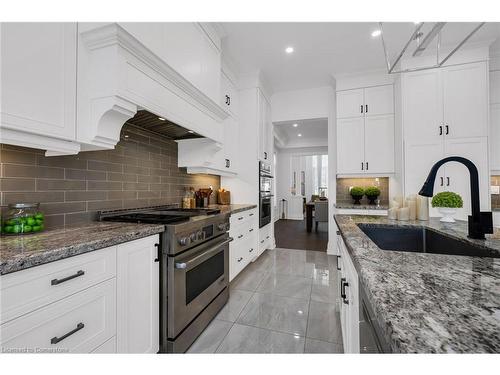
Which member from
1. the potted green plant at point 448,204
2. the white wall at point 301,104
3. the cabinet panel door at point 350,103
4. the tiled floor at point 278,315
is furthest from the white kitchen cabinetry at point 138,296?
the white wall at point 301,104

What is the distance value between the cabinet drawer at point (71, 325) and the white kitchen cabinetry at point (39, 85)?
75 cm

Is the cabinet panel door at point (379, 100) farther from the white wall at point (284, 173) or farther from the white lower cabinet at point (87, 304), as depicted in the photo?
the white wall at point (284, 173)

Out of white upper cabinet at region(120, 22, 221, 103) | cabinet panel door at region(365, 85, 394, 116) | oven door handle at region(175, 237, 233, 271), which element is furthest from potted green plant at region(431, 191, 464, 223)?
cabinet panel door at region(365, 85, 394, 116)

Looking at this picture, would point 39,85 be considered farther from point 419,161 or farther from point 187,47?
point 419,161

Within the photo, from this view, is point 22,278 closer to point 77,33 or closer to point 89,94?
point 89,94

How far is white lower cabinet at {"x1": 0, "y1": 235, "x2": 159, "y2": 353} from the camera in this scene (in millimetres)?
775

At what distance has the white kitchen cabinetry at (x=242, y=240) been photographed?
258cm

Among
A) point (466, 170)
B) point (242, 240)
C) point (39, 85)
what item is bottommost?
point (242, 240)

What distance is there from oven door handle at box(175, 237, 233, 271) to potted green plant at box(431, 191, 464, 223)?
160cm

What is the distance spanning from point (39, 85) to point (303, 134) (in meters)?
6.56

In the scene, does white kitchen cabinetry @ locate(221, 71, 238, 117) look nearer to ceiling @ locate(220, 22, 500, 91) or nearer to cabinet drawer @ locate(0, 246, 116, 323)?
ceiling @ locate(220, 22, 500, 91)

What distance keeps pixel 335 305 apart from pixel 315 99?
335 cm

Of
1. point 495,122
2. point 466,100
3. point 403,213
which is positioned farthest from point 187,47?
point 495,122

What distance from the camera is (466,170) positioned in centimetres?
278
